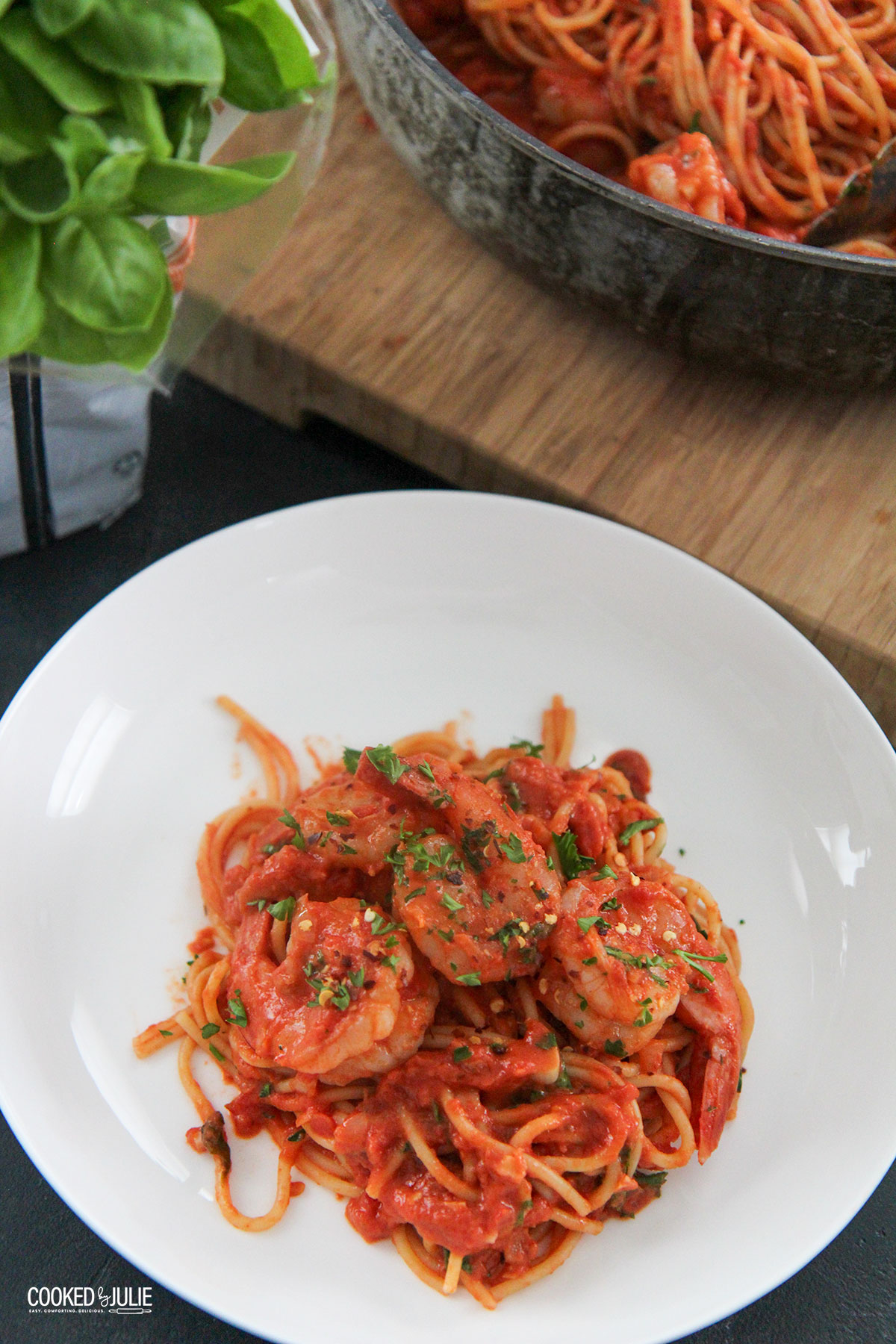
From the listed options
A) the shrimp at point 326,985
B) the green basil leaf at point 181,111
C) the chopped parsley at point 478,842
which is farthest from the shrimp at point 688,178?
the shrimp at point 326,985

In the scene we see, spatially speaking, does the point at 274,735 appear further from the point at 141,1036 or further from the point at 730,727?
the point at 730,727

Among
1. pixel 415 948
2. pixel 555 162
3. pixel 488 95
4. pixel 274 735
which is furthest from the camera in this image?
pixel 488 95

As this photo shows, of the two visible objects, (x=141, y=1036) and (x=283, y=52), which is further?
(x=141, y=1036)

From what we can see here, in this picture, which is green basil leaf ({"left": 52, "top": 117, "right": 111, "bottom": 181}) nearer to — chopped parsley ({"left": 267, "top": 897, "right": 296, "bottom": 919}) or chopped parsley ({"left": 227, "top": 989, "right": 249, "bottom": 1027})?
chopped parsley ({"left": 267, "top": 897, "right": 296, "bottom": 919})

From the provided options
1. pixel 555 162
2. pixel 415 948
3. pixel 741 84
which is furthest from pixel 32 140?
pixel 741 84

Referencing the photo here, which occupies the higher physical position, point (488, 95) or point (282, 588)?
point (488, 95)

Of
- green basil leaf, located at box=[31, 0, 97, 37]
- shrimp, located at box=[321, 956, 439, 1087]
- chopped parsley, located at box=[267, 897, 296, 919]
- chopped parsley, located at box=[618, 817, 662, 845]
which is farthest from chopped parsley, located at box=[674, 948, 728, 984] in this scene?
green basil leaf, located at box=[31, 0, 97, 37]

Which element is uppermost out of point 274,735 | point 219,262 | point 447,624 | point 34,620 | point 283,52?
point 283,52
